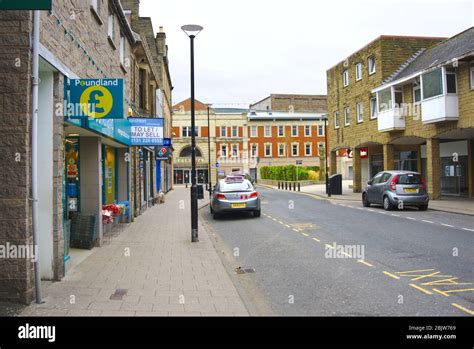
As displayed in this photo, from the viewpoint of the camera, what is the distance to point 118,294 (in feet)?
19.9

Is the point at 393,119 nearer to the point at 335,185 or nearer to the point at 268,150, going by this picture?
the point at 335,185

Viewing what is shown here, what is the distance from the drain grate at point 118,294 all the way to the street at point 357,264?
1687 millimetres

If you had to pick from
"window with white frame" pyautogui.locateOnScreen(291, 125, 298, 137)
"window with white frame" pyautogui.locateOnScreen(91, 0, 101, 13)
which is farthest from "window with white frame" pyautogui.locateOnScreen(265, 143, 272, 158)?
"window with white frame" pyautogui.locateOnScreen(91, 0, 101, 13)

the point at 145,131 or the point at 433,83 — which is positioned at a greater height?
the point at 433,83

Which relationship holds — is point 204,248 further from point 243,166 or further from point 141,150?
point 243,166

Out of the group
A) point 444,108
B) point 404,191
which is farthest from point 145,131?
point 444,108

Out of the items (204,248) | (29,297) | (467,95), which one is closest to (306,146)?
(467,95)

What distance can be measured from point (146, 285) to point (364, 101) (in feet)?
86.3

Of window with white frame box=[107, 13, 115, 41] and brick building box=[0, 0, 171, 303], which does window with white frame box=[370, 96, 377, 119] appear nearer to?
window with white frame box=[107, 13, 115, 41]

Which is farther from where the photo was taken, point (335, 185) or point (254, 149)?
point (254, 149)

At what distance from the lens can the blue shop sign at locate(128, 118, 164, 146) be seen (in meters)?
14.3

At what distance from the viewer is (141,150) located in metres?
→ 19.6

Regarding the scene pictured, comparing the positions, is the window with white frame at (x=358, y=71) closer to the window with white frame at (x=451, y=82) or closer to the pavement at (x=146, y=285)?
the window with white frame at (x=451, y=82)
